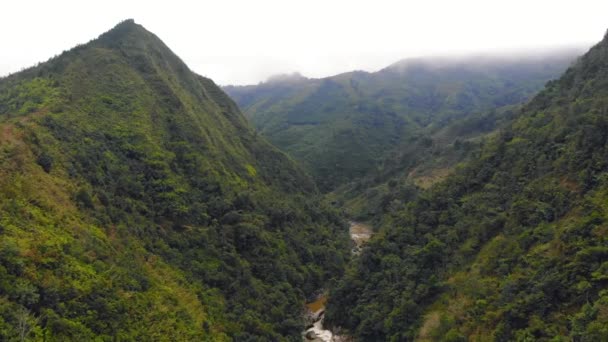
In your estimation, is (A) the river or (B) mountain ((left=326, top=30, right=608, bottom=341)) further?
(A) the river

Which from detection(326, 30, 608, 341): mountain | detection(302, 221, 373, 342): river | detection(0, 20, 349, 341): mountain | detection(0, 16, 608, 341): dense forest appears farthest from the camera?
detection(302, 221, 373, 342): river

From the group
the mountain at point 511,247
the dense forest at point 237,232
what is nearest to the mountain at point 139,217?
the dense forest at point 237,232

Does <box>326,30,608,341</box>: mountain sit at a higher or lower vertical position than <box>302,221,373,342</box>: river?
higher

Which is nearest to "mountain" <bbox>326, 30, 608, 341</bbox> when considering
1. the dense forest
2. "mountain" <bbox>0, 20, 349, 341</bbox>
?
the dense forest

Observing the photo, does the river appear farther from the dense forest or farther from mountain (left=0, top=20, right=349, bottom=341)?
mountain (left=0, top=20, right=349, bottom=341)

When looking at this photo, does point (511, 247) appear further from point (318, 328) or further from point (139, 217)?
point (139, 217)

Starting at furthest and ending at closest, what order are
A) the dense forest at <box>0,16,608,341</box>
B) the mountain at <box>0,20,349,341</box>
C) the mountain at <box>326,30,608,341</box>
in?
the mountain at <box>326,30,608,341</box>
the dense forest at <box>0,16,608,341</box>
the mountain at <box>0,20,349,341</box>

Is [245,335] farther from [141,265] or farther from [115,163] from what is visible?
[115,163]
